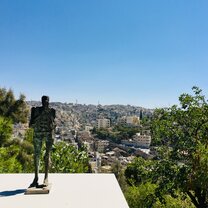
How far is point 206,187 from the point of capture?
970 cm

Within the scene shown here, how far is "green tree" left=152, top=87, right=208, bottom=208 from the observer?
10398 mm

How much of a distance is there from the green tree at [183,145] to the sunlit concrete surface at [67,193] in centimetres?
305

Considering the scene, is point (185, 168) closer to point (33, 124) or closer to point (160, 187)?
point (160, 187)

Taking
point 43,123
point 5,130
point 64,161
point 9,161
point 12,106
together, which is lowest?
point 64,161

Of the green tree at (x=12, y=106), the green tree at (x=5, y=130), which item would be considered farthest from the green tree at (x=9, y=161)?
the green tree at (x=12, y=106)

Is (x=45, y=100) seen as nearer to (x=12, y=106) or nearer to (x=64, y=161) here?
(x=64, y=161)

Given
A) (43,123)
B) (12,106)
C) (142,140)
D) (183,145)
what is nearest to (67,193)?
(43,123)

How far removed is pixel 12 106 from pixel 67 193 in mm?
15579

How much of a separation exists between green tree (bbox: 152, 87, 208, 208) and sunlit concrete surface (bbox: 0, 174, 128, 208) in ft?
10.0

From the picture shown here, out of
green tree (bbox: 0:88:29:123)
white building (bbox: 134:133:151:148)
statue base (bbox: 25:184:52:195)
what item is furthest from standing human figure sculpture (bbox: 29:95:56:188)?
white building (bbox: 134:133:151:148)

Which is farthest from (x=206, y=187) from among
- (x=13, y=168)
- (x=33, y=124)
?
(x=13, y=168)

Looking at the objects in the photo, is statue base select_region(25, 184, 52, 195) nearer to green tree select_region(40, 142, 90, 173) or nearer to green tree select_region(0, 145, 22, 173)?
green tree select_region(0, 145, 22, 173)

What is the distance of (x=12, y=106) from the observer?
21.3 metres

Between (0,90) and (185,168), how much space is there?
14312mm
